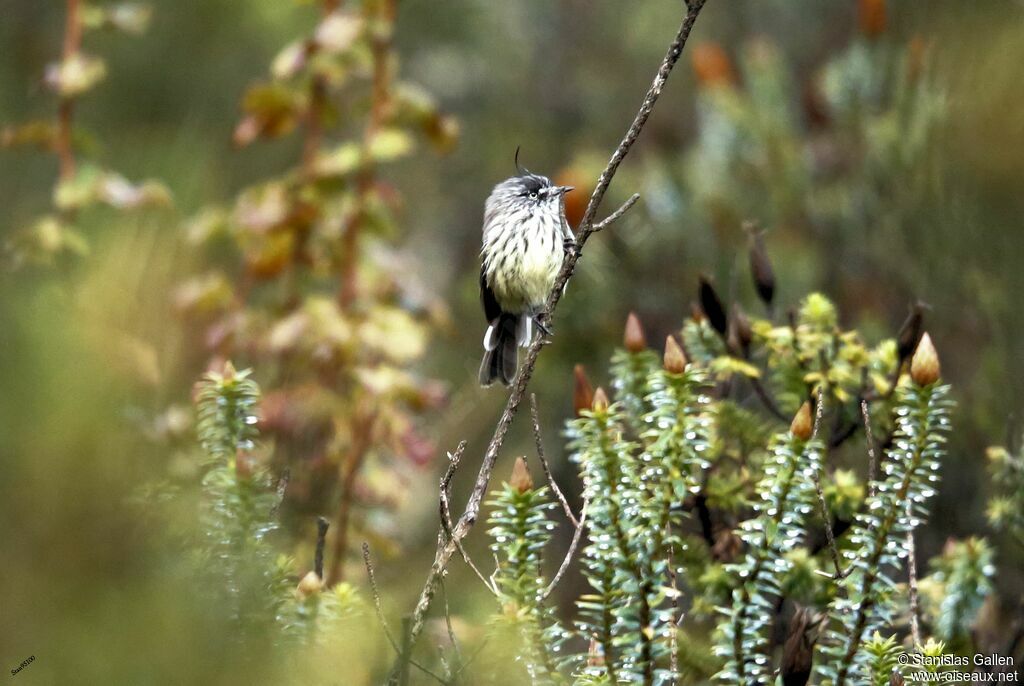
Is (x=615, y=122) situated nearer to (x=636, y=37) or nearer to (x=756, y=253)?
(x=636, y=37)

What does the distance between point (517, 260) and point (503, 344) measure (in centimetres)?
40

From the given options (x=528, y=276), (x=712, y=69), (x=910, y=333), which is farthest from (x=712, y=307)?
(x=712, y=69)

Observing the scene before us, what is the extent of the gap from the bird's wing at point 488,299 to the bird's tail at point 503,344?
0.12ft

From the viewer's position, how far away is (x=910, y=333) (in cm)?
201

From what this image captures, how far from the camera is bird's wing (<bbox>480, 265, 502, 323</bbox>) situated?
461 centimetres

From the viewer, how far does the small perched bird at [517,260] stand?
14.1 ft

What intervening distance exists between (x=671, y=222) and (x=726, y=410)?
2696mm

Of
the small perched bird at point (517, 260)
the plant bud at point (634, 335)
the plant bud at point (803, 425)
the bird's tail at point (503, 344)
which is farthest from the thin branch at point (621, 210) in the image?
the bird's tail at point (503, 344)

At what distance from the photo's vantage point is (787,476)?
5.48 feet

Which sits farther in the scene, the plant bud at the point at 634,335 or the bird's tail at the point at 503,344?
the bird's tail at the point at 503,344

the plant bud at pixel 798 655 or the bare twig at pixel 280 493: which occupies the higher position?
the bare twig at pixel 280 493

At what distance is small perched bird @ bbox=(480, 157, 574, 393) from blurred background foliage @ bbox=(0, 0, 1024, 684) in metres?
0.17

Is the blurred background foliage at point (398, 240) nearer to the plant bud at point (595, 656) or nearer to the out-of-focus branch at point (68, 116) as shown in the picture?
the out-of-focus branch at point (68, 116)

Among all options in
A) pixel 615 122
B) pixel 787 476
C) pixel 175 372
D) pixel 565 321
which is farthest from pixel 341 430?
pixel 615 122
